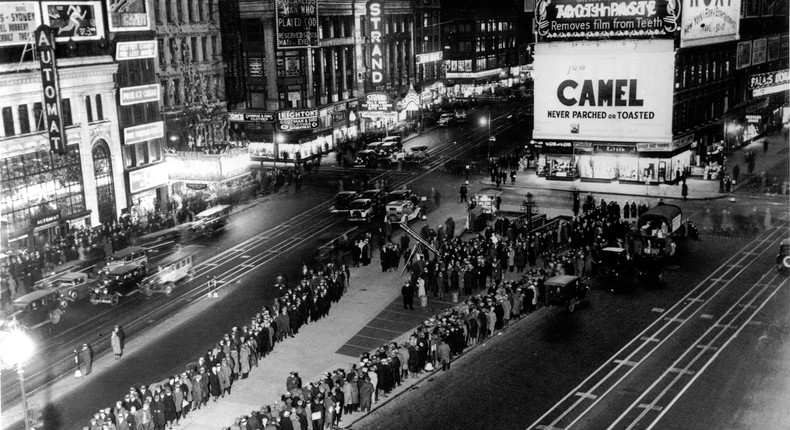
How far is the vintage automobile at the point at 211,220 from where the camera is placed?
5872cm

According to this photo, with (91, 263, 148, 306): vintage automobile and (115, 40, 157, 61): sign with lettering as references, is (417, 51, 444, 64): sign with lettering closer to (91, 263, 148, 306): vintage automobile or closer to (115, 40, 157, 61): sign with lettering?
(115, 40, 157, 61): sign with lettering

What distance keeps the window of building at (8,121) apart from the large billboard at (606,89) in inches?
1626

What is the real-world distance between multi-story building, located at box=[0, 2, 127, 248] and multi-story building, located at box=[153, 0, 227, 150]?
11841mm

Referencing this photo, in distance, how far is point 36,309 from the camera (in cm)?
4066

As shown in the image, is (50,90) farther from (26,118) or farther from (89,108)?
(89,108)

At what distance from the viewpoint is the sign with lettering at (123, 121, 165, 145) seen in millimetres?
65750

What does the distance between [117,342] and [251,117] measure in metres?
58.8

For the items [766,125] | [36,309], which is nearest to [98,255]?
[36,309]

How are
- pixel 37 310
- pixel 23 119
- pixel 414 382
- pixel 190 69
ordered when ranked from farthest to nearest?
pixel 190 69, pixel 23 119, pixel 37 310, pixel 414 382

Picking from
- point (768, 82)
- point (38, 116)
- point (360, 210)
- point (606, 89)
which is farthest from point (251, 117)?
point (768, 82)

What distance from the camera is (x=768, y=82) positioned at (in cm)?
9312

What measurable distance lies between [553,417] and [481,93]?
128m

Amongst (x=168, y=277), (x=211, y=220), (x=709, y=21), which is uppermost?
(x=709, y=21)

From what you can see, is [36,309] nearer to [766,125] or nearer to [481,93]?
[766,125]
